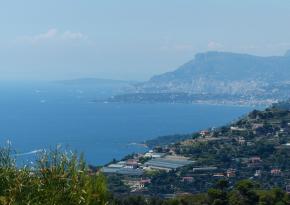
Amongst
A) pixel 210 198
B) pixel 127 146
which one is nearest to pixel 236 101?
pixel 127 146

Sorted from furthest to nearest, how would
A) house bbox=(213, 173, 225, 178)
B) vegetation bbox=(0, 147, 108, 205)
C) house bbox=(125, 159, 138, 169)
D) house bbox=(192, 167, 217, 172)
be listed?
house bbox=(125, 159, 138, 169) < house bbox=(192, 167, 217, 172) < house bbox=(213, 173, 225, 178) < vegetation bbox=(0, 147, 108, 205)

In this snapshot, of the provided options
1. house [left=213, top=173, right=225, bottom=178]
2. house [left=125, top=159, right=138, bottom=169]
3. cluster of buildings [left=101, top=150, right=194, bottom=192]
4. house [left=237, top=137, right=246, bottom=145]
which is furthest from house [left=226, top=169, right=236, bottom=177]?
house [left=237, top=137, right=246, bottom=145]

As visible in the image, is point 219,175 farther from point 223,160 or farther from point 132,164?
point 132,164

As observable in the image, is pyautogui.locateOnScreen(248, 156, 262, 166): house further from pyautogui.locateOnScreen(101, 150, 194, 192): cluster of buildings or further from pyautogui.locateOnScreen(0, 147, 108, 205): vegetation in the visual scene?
pyautogui.locateOnScreen(0, 147, 108, 205): vegetation

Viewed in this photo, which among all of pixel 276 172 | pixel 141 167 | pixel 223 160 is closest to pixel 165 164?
pixel 141 167

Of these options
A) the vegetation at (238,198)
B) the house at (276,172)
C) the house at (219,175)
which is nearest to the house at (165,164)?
the house at (219,175)

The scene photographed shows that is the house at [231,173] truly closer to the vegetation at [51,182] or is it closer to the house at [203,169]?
the house at [203,169]

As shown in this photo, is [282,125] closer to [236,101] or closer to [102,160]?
[102,160]

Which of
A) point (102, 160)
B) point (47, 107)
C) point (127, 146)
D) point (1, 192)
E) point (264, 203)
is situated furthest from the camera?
point (47, 107)

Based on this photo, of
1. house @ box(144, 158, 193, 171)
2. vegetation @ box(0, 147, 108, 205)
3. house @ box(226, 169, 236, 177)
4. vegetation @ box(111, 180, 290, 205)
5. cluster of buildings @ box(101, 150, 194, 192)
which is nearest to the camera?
vegetation @ box(0, 147, 108, 205)
